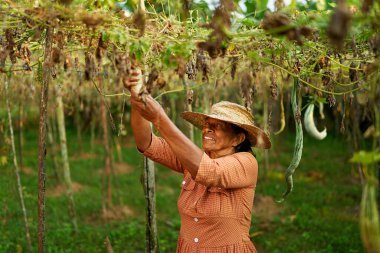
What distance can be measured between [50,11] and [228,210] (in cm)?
131

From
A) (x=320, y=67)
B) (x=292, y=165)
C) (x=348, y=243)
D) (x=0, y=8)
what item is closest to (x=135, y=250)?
(x=348, y=243)

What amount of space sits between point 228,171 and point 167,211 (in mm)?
6276

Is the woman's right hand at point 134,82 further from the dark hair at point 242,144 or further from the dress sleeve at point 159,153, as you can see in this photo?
the dark hair at point 242,144

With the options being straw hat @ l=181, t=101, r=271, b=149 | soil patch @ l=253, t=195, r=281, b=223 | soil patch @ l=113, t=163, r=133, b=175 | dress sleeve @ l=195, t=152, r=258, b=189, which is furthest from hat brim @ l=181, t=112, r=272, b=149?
soil patch @ l=113, t=163, r=133, b=175

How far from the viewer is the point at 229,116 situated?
9.28 ft

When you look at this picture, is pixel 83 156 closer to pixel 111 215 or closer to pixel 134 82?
pixel 111 215

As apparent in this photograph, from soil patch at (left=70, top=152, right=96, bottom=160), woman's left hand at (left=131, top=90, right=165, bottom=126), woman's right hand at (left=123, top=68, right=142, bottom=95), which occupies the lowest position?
soil patch at (left=70, top=152, right=96, bottom=160)

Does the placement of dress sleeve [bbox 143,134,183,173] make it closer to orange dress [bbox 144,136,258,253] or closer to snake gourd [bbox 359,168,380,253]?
orange dress [bbox 144,136,258,253]

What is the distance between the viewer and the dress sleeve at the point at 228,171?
239 centimetres

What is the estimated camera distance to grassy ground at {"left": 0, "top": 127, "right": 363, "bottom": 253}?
6988mm

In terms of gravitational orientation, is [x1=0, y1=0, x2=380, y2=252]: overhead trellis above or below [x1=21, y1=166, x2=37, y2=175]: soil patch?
above

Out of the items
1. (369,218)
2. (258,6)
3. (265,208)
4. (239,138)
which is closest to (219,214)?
(239,138)

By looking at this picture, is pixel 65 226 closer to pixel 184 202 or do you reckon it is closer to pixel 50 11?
pixel 184 202

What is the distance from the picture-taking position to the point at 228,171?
8.29 feet
